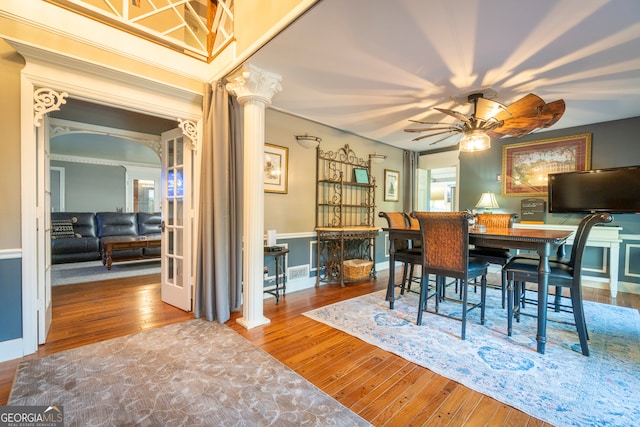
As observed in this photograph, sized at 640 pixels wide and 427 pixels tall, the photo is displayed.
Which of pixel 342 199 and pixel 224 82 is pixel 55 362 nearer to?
pixel 224 82

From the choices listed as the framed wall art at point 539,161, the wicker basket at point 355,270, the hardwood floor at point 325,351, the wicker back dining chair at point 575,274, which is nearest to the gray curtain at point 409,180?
the framed wall art at point 539,161

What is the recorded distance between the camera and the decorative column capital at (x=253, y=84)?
2492 mm

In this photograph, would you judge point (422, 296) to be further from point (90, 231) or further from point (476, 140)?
point (90, 231)

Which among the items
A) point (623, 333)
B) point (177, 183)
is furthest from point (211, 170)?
point (623, 333)

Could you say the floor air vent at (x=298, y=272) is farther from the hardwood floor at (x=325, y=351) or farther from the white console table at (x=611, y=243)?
the white console table at (x=611, y=243)

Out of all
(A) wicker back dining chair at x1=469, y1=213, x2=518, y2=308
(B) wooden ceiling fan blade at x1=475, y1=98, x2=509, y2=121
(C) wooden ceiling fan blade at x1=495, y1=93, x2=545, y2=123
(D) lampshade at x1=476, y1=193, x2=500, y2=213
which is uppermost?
(B) wooden ceiling fan blade at x1=475, y1=98, x2=509, y2=121

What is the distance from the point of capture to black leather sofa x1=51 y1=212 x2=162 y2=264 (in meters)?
5.32

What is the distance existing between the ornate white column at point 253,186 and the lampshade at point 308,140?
111 cm

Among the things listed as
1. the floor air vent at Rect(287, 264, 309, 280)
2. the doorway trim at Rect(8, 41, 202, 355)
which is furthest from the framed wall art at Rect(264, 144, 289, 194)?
Answer: the doorway trim at Rect(8, 41, 202, 355)

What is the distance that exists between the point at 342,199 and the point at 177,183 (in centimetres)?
240

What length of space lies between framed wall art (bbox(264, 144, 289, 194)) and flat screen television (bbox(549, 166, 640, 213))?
4029mm

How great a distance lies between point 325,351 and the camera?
218cm

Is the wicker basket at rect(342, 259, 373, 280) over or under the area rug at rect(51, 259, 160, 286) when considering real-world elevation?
over

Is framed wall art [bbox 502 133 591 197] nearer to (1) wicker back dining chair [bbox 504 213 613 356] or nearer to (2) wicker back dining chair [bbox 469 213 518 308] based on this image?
(2) wicker back dining chair [bbox 469 213 518 308]
